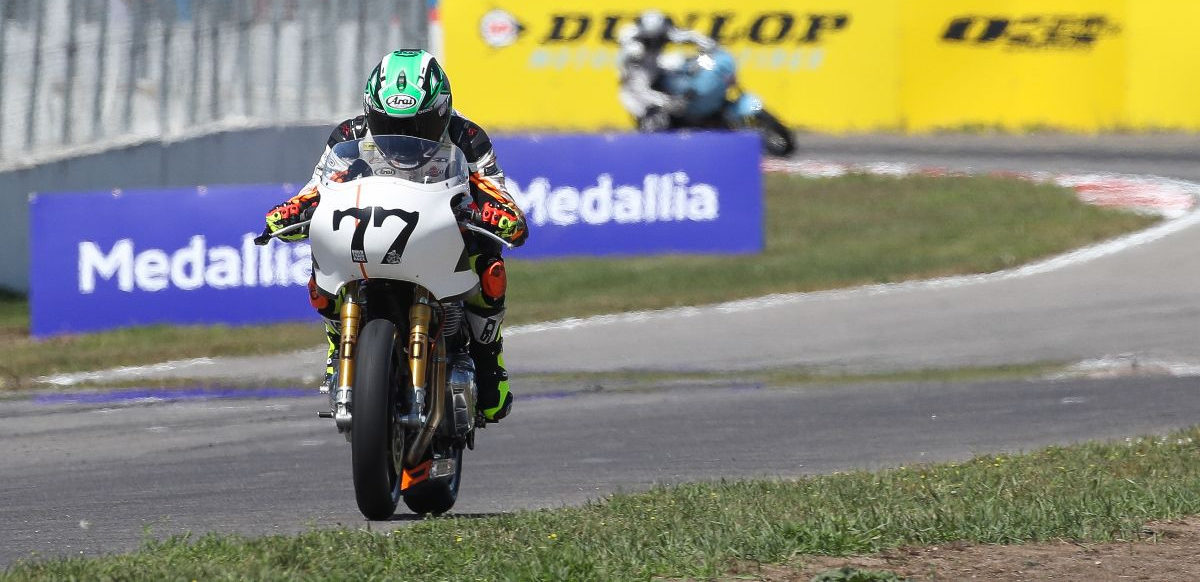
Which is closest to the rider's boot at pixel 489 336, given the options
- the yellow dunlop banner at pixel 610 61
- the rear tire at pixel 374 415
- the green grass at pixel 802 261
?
the rear tire at pixel 374 415

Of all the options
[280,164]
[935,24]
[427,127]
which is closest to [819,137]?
[935,24]

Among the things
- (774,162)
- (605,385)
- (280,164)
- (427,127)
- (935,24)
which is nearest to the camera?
(427,127)

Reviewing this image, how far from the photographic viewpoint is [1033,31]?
25.7 m

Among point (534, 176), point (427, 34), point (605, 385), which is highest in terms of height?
point (427, 34)

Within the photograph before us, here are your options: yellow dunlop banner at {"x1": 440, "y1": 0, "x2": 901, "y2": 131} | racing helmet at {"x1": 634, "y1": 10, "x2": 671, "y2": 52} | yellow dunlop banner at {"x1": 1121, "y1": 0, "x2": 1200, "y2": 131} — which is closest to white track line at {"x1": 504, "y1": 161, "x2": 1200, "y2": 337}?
racing helmet at {"x1": 634, "y1": 10, "x2": 671, "y2": 52}

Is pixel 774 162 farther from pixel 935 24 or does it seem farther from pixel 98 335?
pixel 98 335

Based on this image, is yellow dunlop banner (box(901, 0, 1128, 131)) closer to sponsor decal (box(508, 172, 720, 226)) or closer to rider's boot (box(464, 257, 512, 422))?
sponsor decal (box(508, 172, 720, 226))

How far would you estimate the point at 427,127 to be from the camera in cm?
689

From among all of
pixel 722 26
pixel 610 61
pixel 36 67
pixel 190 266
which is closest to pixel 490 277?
pixel 190 266

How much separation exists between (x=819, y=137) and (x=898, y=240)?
8.00m

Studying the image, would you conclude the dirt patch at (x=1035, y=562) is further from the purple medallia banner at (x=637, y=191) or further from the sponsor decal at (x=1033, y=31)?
the sponsor decal at (x=1033, y=31)

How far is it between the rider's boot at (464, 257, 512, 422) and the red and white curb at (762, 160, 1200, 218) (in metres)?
13.0

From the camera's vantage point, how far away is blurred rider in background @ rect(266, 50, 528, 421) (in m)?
6.79

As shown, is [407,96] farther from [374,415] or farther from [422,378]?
[374,415]
